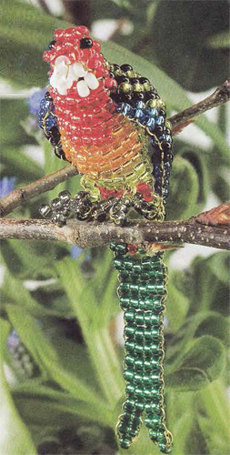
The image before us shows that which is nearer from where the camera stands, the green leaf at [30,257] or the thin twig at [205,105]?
the thin twig at [205,105]

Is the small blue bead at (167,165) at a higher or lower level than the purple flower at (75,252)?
lower

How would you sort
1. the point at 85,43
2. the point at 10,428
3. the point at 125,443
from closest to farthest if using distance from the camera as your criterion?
the point at 85,43 → the point at 125,443 → the point at 10,428

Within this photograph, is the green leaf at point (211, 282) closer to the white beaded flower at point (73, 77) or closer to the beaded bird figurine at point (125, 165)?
the beaded bird figurine at point (125, 165)

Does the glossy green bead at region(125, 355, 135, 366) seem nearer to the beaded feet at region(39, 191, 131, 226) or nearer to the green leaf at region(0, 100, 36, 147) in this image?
the beaded feet at region(39, 191, 131, 226)

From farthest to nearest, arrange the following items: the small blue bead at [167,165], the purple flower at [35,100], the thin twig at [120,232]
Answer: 1. the purple flower at [35,100]
2. the small blue bead at [167,165]
3. the thin twig at [120,232]

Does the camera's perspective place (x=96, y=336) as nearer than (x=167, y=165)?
No

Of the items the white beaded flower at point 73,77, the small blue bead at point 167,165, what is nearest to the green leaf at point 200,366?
the small blue bead at point 167,165

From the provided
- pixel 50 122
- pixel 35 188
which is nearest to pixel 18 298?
pixel 35 188

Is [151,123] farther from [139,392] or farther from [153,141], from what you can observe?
[139,392]
